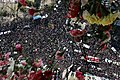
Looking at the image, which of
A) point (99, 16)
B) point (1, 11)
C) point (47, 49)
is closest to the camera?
point (99, 16)

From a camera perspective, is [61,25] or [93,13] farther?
[61,25]

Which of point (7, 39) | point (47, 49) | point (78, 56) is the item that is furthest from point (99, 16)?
point (7, 39)

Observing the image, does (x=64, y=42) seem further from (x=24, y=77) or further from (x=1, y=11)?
(x=24, y=77)

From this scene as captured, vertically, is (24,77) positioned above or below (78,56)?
above

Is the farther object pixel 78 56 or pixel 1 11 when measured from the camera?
pixel 1 11

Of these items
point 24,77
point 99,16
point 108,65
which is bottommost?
point 108,65

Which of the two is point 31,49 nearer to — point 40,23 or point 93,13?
point 40,23

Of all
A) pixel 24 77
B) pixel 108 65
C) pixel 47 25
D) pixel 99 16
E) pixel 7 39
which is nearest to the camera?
pixel 99 16

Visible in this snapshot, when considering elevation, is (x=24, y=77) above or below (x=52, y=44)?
above

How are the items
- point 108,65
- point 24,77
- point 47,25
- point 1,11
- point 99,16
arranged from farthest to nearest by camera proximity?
1. point 1,11
2. point 47,25
3. point 108,65
4. point 24,77
5. point 99,16

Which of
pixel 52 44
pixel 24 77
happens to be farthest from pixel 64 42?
pixel 24 77
